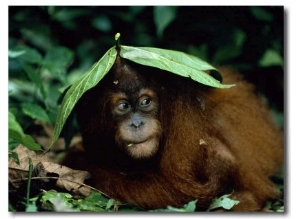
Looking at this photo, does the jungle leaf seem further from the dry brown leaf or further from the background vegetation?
the background vegetation

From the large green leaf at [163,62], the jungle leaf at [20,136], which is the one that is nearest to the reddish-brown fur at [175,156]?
the large green leaf at [163,62]

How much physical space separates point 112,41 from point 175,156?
1346mm

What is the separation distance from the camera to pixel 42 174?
270 cm

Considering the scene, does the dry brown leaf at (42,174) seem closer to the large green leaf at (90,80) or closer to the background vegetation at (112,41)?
the large green leaf at (90,80)

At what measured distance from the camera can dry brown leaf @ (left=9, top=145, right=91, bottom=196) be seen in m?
2.70

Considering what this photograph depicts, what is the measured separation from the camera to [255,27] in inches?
141

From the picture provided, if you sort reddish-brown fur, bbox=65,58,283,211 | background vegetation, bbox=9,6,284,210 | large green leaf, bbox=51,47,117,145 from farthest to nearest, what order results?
background vegetation, bbox=9,6,284,210
reddish-brown fur, bbox=65,58,283,211
large green leaf, bbox=51,47,117,145

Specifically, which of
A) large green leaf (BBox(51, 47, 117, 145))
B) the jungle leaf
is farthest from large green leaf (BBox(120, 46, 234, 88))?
the jungle leaf

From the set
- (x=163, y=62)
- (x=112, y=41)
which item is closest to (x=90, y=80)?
(x=163, y=62)

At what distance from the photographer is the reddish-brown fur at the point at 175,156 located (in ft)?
9.20

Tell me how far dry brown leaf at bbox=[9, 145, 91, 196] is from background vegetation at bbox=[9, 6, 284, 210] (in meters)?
0.46

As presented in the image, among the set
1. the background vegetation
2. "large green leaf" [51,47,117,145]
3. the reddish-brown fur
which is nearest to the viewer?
"large green leaf" [51,47,117,145]
